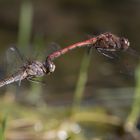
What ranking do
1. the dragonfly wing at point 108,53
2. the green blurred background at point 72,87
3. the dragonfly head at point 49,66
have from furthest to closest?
the green blurred background at point 72,87
the dragonfly wing at point 108,53
the dragonfly head at point 49,66

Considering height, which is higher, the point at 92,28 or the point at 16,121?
the point at 92,28

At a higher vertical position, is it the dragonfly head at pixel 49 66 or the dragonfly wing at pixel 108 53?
the dragonfly wing at pixel 108 53

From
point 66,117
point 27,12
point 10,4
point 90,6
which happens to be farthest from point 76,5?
point 66,117

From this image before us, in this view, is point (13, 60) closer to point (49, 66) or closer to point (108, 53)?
point (49, 66)

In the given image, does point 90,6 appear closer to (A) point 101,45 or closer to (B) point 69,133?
(B) point 69,133

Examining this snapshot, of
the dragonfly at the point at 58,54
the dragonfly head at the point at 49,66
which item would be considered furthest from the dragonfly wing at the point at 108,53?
the dragonfly head at the point at 49,66

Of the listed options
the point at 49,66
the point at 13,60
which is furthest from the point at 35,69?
the point at 13,60

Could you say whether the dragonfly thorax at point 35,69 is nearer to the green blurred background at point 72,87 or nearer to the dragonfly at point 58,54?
the dragonfly at point 58,54
